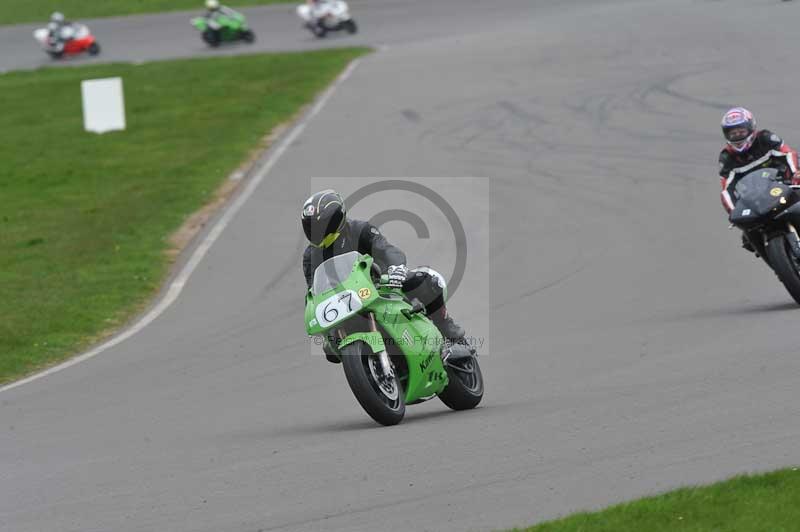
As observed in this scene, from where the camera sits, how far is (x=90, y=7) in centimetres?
4947

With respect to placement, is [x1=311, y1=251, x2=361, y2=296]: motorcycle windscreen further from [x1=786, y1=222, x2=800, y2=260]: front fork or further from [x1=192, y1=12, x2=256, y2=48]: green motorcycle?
[x1=192, y1=12, x2=256, y2=48]: green motorcycle

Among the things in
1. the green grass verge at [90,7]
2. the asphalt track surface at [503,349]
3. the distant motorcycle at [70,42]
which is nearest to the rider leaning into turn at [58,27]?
the distant motorcycle at [70,42]

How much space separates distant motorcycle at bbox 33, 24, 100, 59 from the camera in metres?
42.1

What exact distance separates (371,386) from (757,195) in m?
5.23

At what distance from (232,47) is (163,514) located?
35494 mm

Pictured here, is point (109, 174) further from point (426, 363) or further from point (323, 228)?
point (426, 363)

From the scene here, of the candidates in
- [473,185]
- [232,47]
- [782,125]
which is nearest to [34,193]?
[473,185]

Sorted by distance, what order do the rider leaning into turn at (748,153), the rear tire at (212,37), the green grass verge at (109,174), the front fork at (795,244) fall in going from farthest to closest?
the rear tire at (212,37)
the green grass verge at (109,174)
the rider leaning into turn at (748,153)
the front fork at (795,244)

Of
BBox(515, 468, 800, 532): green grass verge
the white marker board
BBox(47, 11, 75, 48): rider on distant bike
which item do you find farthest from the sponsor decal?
BBox(47, 11, 75, 48): rider on distant bike

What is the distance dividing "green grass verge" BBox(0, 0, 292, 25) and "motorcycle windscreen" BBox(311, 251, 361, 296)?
39.7 m

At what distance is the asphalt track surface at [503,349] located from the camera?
7066mm

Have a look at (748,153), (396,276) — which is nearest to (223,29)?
(748,153)

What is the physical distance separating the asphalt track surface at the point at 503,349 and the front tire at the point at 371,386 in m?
0.16

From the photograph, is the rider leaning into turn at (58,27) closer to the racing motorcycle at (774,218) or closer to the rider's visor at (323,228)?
the racing motorcycle at (774,218)
